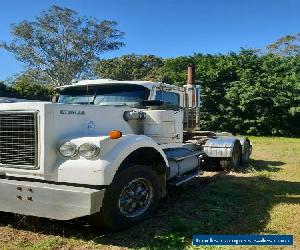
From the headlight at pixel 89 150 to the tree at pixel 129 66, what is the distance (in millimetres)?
40535

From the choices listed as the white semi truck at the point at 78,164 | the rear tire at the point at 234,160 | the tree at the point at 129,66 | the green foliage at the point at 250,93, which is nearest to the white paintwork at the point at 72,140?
the white semi truck at the point at 78,164

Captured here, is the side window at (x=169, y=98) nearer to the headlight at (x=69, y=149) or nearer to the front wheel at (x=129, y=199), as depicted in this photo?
the front wheel at (x=129, y=199)

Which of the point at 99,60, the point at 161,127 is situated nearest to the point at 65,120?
the point at 161,127

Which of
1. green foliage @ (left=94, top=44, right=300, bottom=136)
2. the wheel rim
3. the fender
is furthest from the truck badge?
green foliage @ (left=94, top=44, right=300, bottom=136)

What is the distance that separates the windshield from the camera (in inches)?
279

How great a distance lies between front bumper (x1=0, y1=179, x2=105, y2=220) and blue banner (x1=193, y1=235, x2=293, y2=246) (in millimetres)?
1309

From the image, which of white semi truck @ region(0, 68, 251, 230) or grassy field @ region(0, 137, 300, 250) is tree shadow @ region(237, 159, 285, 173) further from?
white semi truck @ region(0, 68, 251, 230)

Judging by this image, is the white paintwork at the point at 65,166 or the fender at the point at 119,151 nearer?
the white paintwork at the point at 65,166

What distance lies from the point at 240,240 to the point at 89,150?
2.12m

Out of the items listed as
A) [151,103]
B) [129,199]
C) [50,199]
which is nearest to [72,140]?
[50,199]

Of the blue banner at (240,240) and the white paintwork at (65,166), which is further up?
the white paintwork at (65,166)

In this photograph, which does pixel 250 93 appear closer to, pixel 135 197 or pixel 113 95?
pixel 113 95

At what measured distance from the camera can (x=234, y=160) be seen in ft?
36.1

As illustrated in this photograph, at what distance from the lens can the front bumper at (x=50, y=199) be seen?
15.9 feet
